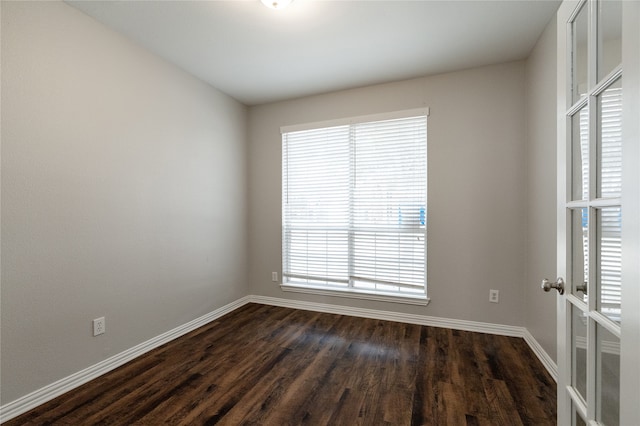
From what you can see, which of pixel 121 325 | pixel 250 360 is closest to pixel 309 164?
pixel 250 360

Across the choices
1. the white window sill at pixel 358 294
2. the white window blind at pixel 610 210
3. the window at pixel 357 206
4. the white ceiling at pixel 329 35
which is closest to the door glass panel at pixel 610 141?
the white window blind at pixel 610 210

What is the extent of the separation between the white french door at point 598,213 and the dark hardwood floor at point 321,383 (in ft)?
2.57

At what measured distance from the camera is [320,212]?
11.3 ft

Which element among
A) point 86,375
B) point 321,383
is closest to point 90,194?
point 86,375

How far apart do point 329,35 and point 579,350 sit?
2.43m

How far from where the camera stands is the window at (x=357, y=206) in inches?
118

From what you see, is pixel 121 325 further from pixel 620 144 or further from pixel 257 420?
pixel 620 144

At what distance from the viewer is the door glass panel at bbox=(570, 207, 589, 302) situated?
959 mm

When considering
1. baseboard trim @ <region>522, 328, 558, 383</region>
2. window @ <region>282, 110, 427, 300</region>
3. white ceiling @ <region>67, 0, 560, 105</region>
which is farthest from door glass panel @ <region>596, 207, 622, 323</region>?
window @ <region>282, 110, 427, 300</region>

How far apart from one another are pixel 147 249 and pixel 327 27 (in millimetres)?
2316

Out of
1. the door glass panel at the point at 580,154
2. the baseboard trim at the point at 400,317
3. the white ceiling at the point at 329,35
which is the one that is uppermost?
the white ceiling at the point at 329,35

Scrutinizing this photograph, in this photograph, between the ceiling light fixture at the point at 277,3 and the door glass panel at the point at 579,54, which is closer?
the door glass panel at the point at 579,54

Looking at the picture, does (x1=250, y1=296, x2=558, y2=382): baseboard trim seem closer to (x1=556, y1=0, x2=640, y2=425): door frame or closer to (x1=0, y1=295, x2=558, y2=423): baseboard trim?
(x1=0, y1=295, x2=558, y2=423): baseboard trim

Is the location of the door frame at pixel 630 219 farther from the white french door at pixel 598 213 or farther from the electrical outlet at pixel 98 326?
the electrical outlet at pixel 98 326
